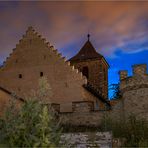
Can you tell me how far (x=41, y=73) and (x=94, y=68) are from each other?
33.5 feet

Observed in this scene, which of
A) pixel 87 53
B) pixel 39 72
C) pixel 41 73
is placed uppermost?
pixel 87 53

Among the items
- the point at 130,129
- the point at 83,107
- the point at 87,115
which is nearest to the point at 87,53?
the point at 83,107

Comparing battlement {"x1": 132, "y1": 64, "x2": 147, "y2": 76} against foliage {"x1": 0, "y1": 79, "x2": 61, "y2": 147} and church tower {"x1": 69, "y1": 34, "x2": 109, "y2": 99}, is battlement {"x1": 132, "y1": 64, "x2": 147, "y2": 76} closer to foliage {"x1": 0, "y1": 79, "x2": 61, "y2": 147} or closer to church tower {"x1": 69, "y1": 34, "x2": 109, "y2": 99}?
foliage {"x1": 0, "y1": 79, "x2": 61, "y2": 147}

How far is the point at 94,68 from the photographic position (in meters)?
40.2

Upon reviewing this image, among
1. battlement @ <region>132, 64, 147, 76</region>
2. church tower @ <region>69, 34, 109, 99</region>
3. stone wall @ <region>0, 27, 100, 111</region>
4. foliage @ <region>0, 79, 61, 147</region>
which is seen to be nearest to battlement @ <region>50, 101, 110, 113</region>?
stone wall @ <region>0, 27, 100, 111</region>

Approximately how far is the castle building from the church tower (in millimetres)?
6473

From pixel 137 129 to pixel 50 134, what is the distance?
33.0 ft

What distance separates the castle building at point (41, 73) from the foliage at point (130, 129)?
6.29 m

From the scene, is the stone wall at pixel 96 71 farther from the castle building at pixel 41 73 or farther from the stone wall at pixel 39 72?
the stone wall at pixel 39 72

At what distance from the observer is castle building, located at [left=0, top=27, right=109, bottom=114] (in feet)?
97.2

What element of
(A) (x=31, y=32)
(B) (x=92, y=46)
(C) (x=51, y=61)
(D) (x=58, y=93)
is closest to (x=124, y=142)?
(D) (x=58, y=93)

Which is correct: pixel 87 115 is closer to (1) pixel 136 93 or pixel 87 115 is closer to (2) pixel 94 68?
(1) pixel 136 93

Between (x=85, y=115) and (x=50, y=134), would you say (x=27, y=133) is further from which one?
(x=85, y=115)

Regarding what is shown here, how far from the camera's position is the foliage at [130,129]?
19.0 metres
